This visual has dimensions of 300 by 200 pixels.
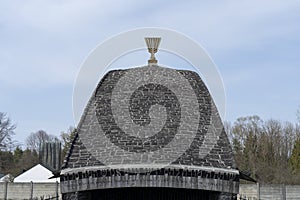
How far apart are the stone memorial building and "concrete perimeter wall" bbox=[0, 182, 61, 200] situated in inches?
401

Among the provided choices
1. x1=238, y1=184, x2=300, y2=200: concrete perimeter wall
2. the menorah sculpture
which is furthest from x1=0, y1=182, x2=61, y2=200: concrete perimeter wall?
the menorah sculpture

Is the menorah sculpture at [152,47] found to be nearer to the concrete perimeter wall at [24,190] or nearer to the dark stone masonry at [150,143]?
the dark stone masonry at [150,143]

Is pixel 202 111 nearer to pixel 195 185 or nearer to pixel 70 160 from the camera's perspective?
pixel 195 185

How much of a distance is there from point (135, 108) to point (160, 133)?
52.4 inches

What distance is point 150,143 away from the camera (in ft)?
53.9

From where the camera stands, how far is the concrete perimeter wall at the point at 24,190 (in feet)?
90.5

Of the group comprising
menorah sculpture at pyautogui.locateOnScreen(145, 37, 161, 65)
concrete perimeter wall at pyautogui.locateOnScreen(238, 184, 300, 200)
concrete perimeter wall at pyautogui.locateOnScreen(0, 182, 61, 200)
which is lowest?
concrete perimeter wall at pyautogui.locateOnScreen(0, 182, 61, 200)

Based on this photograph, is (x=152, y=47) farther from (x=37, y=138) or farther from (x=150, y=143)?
(x=37, y=138)

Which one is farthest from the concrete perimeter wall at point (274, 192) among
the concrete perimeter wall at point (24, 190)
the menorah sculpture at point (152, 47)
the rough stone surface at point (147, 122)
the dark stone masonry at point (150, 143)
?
the concrete perimeter wall at point (24, 190)

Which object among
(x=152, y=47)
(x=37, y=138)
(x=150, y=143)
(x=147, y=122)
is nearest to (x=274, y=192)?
(x=152, y=47)

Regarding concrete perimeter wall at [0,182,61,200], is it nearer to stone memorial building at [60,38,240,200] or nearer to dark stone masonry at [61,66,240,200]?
stone memorial building at [60,38,240,200]

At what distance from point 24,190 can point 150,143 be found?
13.8m

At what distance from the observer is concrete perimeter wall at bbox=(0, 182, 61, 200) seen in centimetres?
2759

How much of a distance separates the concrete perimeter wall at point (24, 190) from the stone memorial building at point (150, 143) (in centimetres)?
1018
